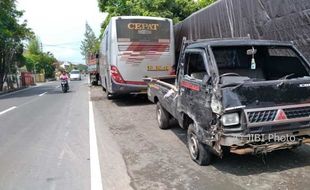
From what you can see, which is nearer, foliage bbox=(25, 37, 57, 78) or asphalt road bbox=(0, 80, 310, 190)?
asphalt road bbox=(0, 80, 310, 190)

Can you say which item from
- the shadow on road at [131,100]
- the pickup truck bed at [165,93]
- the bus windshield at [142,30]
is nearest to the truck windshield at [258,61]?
the pickup truck bed at [165,93]

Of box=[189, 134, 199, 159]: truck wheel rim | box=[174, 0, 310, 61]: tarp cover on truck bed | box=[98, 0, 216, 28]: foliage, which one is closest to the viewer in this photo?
box=[189, 134, 199, 159]: truck wheel rim

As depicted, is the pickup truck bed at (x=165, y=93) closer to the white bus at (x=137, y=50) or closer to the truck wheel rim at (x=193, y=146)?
the truck wheel rim at (x=193, y=146)

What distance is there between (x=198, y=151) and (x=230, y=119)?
109 centimetres

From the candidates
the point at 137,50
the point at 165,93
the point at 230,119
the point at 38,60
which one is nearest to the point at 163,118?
the point at 165,93

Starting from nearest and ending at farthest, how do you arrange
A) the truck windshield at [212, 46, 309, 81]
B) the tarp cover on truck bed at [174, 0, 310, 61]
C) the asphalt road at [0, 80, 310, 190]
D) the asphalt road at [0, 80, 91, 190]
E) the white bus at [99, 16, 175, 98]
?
the asphalt road at [0, 80, 310, 190]
the asphalt road at [0, 80, 91, 190]
the truck windshield at [212, 46, 309, 81]
the tarp cover on truck bed at [174, 0, 310, 61]
the white bus at [99, 16, 175, 98]

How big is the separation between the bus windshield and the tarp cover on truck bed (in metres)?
1.36

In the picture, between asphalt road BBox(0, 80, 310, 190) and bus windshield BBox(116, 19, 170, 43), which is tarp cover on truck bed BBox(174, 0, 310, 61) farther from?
asphalt road BBox(0, 80, 310, 190)

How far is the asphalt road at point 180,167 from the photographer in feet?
16.0

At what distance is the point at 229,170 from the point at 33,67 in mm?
70202

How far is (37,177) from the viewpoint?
5.50 meters

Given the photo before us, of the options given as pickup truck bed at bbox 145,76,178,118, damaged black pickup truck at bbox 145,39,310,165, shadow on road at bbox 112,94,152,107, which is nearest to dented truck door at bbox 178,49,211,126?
damaged black pickup truck at bbox 145,39,310,165

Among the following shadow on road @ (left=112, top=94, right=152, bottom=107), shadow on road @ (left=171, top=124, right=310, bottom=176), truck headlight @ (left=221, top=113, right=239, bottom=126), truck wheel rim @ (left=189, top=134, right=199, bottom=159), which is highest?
truck headlight @ (left=221, top=113, right=239, bottom=126)

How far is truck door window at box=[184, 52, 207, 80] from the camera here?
6145 mm
